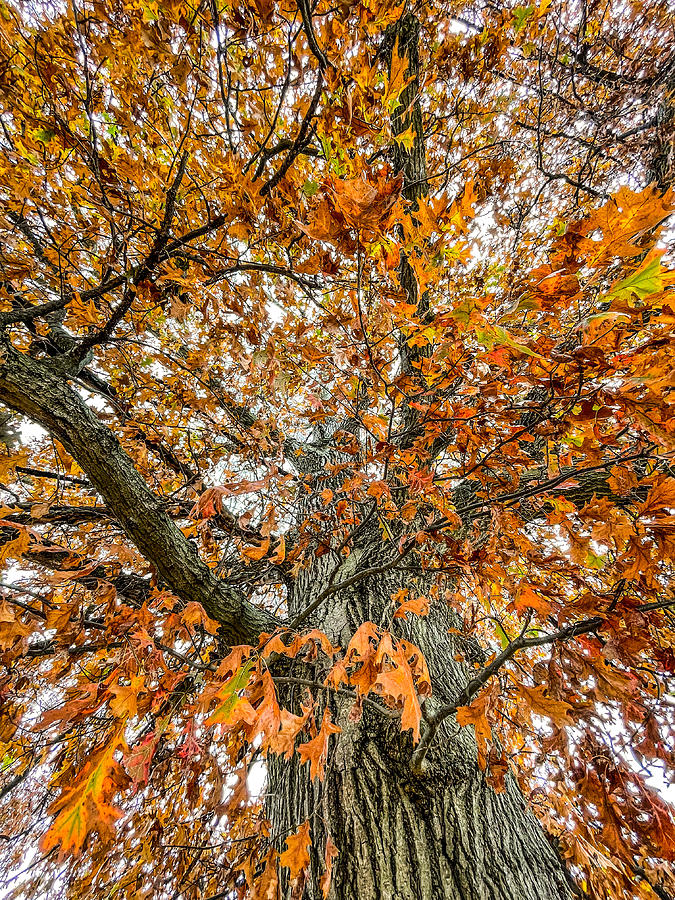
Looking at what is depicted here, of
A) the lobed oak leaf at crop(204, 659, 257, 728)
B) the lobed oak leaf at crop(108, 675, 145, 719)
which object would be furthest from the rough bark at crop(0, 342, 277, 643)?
the lobed oak leaf at crop(204, 659, 257, 728)

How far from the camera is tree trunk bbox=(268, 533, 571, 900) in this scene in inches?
46.5

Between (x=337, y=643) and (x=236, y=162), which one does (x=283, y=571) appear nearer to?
(x=337, y=643)

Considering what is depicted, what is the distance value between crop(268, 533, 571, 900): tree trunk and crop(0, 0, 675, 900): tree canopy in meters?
0.07

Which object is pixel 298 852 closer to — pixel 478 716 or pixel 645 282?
pixel 478 716

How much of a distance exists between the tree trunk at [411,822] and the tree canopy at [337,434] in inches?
2.8

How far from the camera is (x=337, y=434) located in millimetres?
3422

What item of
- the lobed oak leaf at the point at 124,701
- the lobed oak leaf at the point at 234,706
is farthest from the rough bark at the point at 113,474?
the lobed oak leaf at the point at 234,706

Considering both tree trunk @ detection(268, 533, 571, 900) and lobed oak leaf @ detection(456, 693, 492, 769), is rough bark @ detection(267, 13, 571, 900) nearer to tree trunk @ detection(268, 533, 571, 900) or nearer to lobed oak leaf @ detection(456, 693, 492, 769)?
tree trunk @ detection(268, 533, 571, 900)

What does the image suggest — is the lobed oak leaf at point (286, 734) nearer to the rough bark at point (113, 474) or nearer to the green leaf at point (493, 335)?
the rough bark at point (113, 474)

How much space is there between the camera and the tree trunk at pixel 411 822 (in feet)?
3.87

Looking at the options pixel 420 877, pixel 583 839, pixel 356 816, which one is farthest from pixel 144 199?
pixel 583 839

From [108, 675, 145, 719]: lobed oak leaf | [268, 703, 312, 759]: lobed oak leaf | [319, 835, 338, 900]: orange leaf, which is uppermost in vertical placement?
[268, 703, 312, 759]: lobed oak leaf

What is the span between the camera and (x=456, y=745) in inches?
59.6

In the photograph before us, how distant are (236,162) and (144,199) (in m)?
1.53
